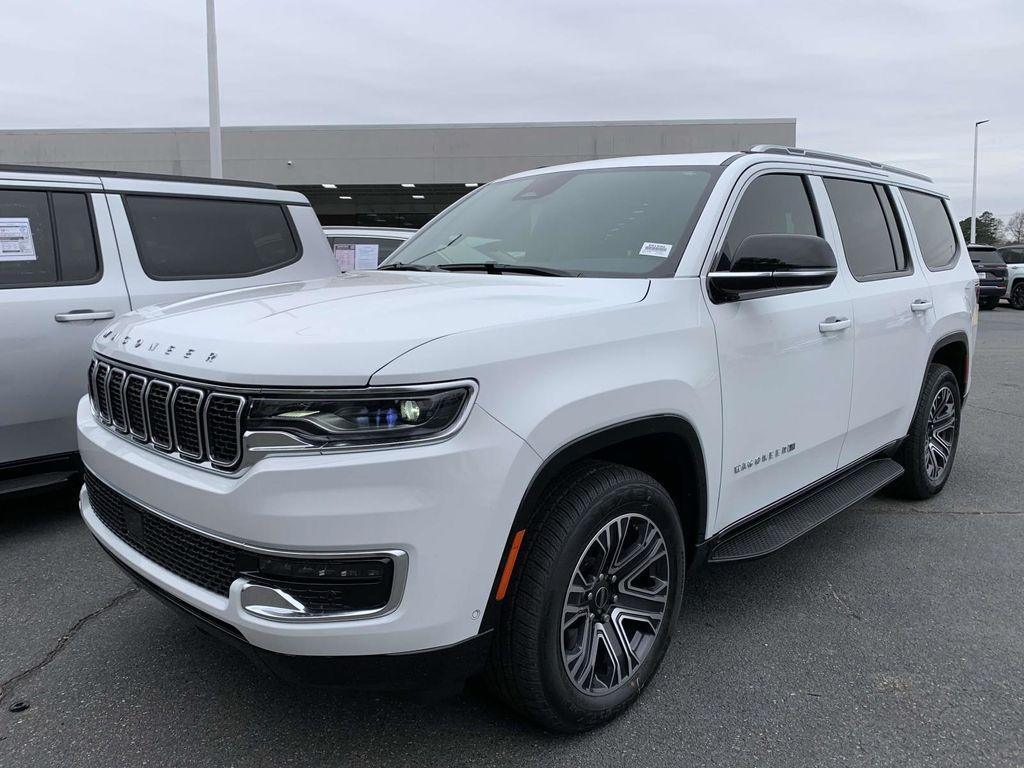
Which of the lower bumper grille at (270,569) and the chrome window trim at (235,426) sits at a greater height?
the chrome window trim at (235,426)

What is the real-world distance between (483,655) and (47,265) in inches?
133

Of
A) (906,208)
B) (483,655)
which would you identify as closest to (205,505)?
(483,655)

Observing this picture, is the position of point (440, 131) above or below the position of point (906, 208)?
above

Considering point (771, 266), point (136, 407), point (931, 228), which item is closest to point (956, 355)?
point (931, 228)

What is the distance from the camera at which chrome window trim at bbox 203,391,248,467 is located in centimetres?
200

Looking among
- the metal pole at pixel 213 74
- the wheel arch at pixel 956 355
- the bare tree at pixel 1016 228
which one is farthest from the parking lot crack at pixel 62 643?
the bare tree at pixel 1016 228

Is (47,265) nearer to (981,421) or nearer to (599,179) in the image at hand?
(599,179)

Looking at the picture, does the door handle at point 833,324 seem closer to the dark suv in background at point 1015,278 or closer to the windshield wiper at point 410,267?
the windshield wiper at point 410,267

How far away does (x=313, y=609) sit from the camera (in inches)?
78.2

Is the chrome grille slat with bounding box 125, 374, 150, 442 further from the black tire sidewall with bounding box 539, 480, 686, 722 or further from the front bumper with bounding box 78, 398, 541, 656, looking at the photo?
the black tire sidewall with bounding box 539, 480, 686, 722

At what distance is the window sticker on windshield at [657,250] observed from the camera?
2.84 metres

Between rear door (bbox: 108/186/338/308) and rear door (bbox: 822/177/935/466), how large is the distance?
324cm

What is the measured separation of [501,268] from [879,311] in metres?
1.95

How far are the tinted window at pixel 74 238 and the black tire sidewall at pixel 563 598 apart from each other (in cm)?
331
